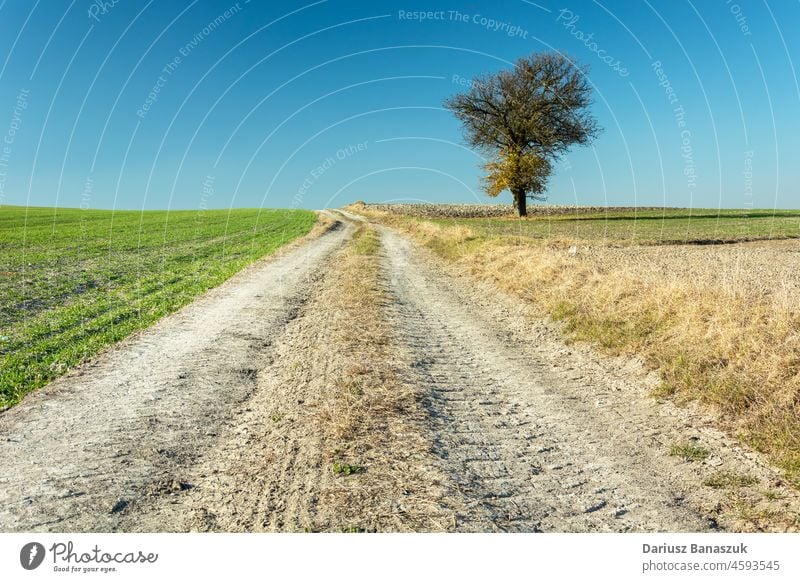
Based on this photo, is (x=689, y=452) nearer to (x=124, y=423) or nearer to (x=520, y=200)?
(x=124, y=423)

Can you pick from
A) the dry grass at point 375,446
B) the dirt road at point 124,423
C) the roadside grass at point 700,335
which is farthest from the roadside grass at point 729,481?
the dirt road at point 124,423

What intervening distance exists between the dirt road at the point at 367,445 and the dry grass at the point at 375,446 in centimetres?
2

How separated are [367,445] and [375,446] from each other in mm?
85

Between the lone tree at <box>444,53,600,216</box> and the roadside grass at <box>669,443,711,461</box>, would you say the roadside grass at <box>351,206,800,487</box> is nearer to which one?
the roadside grass at <box>669,443,711,461</box>

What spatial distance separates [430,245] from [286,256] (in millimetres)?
7668

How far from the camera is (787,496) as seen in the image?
5.12 m

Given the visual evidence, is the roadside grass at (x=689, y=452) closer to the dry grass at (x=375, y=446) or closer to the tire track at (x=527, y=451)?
the tire track at (x=527, y=451)

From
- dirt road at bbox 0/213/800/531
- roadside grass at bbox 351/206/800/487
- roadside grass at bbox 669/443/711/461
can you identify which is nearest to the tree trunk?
roadside grass at bbox 351/206/800/487
